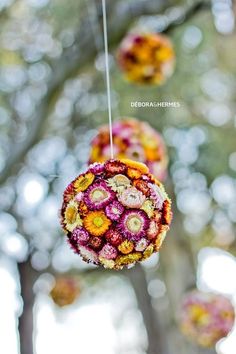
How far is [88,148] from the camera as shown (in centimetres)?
247

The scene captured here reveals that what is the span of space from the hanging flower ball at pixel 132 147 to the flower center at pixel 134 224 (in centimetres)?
29

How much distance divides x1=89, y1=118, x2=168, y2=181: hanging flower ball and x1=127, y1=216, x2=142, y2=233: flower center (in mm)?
285

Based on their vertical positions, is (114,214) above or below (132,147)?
below

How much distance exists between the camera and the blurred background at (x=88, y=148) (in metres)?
2.42

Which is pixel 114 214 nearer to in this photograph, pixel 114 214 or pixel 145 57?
pixel 114 214

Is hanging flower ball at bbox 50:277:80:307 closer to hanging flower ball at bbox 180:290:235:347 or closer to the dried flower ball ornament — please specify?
hanging flower ball at bbox 180:290:235:347

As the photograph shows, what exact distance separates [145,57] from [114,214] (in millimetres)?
895

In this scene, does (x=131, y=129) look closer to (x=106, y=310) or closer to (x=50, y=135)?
(x=50, y=135)

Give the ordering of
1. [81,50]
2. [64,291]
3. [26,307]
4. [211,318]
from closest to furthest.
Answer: [211,318]
[81,50]
[26,307]
[64,291]

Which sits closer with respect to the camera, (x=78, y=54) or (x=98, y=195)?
(x=98, y=195)

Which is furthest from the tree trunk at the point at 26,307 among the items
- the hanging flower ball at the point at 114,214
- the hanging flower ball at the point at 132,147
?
the hanging flower ball at the point at 114,214

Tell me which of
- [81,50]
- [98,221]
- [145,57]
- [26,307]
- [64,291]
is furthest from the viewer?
[64,291]

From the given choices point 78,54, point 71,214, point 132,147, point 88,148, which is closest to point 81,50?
point 78,54

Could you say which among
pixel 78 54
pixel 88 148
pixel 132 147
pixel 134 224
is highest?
pixel 78 54
